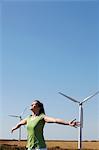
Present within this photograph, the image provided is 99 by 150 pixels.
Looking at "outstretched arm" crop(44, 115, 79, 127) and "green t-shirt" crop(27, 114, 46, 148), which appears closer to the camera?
"outstretched arm" crop(44, 115, 79, 127)

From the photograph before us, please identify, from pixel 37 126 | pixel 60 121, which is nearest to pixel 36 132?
pixel 37 126

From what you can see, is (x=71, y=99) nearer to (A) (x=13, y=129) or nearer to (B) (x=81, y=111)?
(B) (x=81, y=111)

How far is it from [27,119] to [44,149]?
59 centimetres

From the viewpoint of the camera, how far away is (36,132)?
7.60 metres

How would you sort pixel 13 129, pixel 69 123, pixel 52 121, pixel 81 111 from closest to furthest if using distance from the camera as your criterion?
pixel 69 123, pixel 52 121, pixel 13 129, pixel 81 111

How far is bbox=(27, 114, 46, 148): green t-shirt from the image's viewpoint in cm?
757

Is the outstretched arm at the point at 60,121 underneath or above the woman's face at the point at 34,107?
underneath

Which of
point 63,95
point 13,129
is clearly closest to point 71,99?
point 63,95

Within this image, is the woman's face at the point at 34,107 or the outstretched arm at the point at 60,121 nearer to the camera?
the outstretched arm at the point at 60,121

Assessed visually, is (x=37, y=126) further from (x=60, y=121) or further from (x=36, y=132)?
(x=60, y=121)

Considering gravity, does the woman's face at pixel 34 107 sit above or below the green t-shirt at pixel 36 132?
above

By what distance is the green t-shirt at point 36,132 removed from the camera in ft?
24.8

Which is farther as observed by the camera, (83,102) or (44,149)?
(83,102)

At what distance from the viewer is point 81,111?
2383 cm
